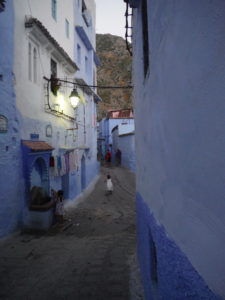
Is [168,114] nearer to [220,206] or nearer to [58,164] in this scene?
[220,206]

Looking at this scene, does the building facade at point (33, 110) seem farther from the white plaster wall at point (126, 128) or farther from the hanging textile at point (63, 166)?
the white plaster wall at point (126, 128)

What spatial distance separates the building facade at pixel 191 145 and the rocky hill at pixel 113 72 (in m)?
53.5

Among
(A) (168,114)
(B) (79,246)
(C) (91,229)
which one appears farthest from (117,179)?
(A) (168,114)

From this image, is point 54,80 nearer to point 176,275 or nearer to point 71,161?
point 71,161

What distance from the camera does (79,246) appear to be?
732 centimetres

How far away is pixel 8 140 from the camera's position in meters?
7.86

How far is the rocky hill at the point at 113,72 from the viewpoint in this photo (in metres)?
59.3

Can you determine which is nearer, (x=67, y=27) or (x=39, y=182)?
(x=39, y=182)

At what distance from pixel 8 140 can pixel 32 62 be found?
3624mm

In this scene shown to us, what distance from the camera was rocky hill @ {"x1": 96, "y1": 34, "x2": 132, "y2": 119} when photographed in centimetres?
5928

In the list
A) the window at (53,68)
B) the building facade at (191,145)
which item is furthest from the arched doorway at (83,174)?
the building facade at (191,145)

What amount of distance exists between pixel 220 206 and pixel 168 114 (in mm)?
1253

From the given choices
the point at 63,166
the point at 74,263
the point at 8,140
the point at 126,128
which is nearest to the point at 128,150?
→ the point at 126,128

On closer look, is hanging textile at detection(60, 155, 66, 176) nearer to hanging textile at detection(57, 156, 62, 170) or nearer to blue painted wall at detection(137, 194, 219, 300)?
hanging textile at detection(57, 156, 62, 170)
